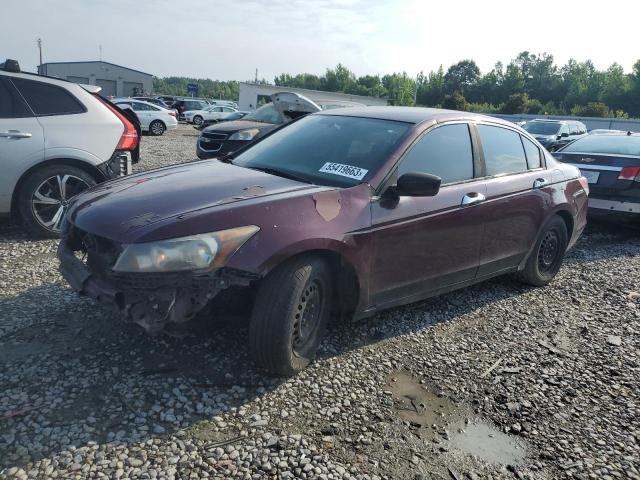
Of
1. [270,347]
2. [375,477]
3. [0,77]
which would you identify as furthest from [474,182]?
[0,77]

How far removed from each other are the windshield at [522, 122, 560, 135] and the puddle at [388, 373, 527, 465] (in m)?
19.2

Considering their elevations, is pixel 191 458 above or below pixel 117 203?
below

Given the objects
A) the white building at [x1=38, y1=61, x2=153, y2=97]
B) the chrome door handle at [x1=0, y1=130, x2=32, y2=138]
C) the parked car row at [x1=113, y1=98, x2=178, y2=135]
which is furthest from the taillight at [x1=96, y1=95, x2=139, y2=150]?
the white building at [x1=38, y1=61, x2=153, y2=97]

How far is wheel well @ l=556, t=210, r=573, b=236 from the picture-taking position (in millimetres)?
5212

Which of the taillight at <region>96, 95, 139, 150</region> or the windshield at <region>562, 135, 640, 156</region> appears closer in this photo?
the taillight at <region>96, 95, 139, 150</region>

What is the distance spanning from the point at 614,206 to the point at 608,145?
1.26 m

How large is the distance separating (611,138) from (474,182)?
5.51 m

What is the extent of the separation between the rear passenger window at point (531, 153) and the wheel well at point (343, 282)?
8.10 feet

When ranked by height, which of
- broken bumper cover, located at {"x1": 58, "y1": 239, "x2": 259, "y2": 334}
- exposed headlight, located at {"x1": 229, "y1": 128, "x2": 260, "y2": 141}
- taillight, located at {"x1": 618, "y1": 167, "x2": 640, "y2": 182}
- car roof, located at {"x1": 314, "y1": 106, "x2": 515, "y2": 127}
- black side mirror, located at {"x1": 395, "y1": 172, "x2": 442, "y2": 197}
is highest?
car roof, located at {"x1": 314, "y1": 106, "x2": 515, "y2": 127}

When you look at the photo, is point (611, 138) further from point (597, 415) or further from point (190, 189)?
point (190, 189)

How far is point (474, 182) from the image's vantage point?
13.6 ft

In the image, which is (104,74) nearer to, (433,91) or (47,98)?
(433,91)

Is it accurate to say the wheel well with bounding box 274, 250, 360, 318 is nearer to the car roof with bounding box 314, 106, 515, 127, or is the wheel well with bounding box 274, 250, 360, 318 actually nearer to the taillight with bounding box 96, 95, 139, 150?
the car roof with bounding box 314, 106, 515, 127

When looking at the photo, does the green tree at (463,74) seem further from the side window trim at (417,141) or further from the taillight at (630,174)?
the side window trim at (417,141)
